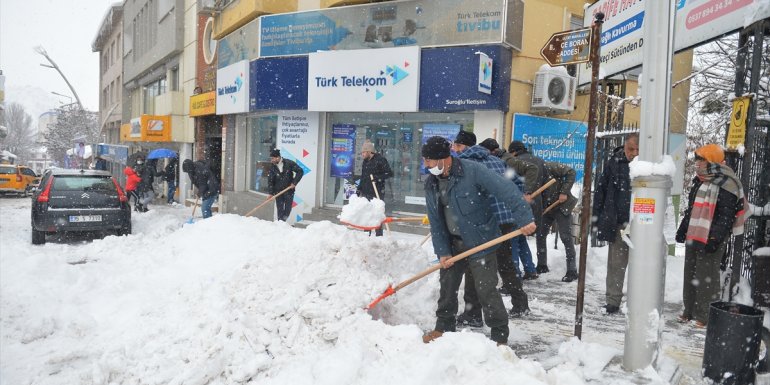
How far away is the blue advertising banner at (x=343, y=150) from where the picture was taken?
12.3 m

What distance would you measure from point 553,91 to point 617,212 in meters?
5.79

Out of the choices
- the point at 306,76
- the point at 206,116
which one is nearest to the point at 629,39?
the point at 306,76

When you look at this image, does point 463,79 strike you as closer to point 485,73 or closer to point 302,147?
point 485,73

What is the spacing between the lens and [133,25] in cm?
2931

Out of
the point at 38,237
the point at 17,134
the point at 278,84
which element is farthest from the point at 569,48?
the point at 17,134

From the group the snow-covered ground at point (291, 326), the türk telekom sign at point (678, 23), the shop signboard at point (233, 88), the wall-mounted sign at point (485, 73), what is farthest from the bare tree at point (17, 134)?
the türk telekom sign at point (678, 23)

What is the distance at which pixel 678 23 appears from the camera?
6.52m

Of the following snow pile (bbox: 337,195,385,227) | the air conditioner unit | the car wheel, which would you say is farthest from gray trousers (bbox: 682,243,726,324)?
the car wheel

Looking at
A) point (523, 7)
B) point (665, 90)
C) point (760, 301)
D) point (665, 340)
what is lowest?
point (665, 340)

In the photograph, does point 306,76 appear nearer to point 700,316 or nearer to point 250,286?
point 250,286

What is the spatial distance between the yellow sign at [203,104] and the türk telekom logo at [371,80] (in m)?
5.93

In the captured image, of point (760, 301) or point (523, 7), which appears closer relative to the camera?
point (760, 301)

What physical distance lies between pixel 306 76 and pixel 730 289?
948 cm

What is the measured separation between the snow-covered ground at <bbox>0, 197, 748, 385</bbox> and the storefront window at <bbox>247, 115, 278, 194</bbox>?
731 centimetres
